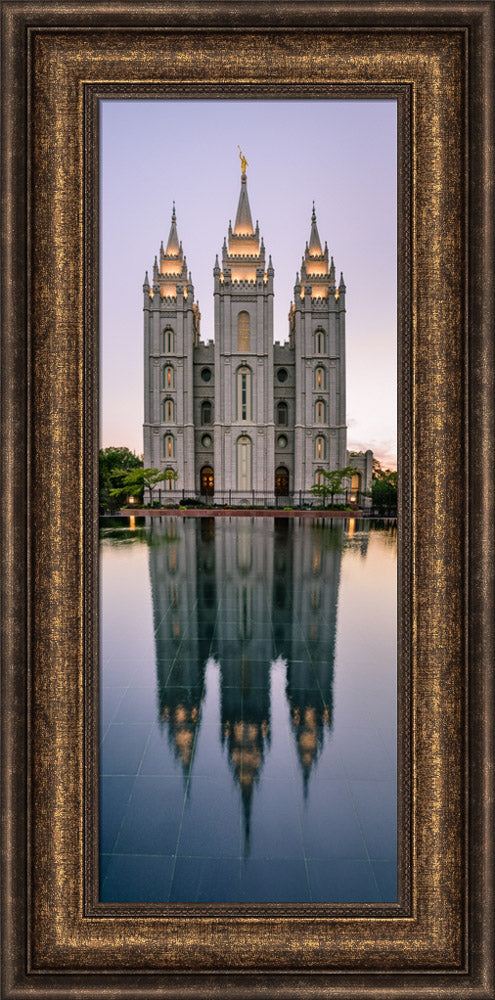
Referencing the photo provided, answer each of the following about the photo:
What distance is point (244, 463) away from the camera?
40.3 meters

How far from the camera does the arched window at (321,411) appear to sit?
41688 millimetres

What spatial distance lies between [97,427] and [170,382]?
4163cm

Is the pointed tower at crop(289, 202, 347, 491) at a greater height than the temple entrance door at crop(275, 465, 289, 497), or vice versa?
the pointed tower at crop(289, 202, 347, 491)

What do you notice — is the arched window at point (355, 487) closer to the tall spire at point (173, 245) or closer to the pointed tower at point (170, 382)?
the pointed tower at point (170, 382)

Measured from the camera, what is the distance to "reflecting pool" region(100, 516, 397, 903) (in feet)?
6.32

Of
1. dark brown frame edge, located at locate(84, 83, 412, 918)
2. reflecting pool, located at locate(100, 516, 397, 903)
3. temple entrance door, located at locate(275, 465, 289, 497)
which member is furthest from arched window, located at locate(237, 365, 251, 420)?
dark brown frame edge, located at locate(84, 83, 412, 918)

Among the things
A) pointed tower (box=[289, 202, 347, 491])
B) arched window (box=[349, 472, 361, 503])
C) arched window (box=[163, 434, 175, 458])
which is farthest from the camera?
pointed tower (box=[289, 202, 347, 491])

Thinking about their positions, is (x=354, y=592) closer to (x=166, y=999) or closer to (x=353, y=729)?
(x=353, y=729)

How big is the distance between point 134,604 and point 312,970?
4992 millimetres

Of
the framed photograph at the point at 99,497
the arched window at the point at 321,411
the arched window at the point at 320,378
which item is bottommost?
the framed photograph at the point at 99,497

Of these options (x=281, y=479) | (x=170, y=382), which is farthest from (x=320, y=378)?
(x=170, y=382)

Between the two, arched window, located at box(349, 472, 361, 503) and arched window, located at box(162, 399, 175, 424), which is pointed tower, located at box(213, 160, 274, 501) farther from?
arched window, located at box(349, 472, 361, 503)

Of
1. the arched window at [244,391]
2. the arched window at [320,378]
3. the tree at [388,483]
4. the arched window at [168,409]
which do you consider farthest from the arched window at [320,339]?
the tree at [388,483]

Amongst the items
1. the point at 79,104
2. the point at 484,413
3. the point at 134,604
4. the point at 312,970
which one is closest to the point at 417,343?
the point at 484,413
